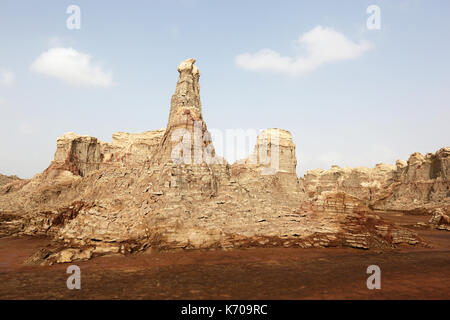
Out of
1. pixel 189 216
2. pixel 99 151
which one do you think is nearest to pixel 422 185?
pixel 189 216

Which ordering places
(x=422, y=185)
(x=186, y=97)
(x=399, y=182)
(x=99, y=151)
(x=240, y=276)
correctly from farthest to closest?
1. (x=399, y=182)
2. (x=422, y=185)
3. (x=99, y=151)
4. (x=186, y=97)
5. (x=240, y=276)

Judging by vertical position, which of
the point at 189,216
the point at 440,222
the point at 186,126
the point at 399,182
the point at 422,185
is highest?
the point at 186,126

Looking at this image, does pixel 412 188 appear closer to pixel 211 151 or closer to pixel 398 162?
pixel 398 162

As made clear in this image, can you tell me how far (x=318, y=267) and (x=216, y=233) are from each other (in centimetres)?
689

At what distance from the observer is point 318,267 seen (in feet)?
40.5

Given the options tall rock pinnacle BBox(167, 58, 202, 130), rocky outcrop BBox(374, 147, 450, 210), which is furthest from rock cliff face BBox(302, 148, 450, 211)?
tall rock pinnacle BBox(167, 58, 202, 130)

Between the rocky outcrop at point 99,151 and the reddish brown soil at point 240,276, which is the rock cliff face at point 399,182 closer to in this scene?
the reddish brown soil at point 240,276

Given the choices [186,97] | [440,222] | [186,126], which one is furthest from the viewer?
[440,222]

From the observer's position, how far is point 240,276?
10953 mm

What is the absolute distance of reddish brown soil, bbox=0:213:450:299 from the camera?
29.3ft

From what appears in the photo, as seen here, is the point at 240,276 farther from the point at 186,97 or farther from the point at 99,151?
the point at 99,151

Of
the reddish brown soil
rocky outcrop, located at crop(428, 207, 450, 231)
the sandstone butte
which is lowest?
rocky outcrop, located at crop(428, 207, 450, 231)

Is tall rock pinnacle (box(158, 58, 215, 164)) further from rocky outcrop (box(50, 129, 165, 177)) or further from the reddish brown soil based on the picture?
rocky outcrop (box(50, 129, 165, 177))
